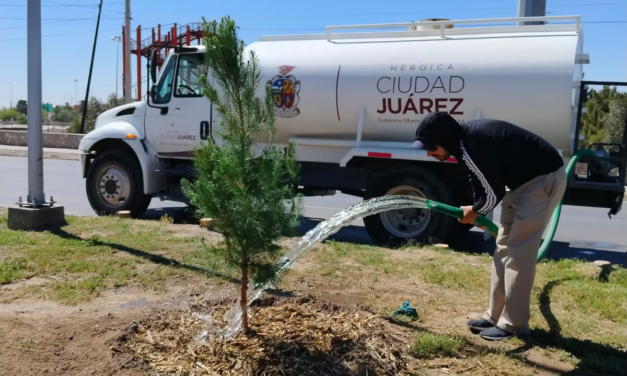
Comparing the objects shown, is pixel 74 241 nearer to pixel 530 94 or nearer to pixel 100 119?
pixel 100 119

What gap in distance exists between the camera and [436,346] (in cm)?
412

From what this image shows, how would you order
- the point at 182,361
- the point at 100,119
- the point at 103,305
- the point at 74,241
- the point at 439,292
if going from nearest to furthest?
the point at 182,361
the point at 103,305
the point at 439,292
the point at 74,241
the point at 100,119

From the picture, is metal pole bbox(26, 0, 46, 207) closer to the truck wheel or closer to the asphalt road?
the truck wheel

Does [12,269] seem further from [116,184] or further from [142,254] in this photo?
[116,184]

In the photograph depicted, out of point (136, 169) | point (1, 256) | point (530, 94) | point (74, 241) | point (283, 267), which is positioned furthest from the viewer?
point (136, 169)

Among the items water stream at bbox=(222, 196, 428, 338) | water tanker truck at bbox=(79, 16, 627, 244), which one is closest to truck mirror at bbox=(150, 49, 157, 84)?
water tanker truck at bbox=(79, 16, 627, 244)

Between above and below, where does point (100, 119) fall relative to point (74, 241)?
above

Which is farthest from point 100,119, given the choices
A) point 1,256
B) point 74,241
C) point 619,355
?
point 619,355

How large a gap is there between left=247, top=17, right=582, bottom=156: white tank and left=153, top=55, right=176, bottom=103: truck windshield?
1.52 m

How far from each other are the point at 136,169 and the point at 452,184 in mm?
5163

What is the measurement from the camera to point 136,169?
388 inches

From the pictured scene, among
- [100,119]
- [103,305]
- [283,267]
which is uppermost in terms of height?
[100,119]

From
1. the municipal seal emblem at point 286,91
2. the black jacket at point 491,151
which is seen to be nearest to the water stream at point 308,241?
the black jacket at point 491,151

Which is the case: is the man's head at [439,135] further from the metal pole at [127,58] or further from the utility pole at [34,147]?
the metal pole at [127,58]
